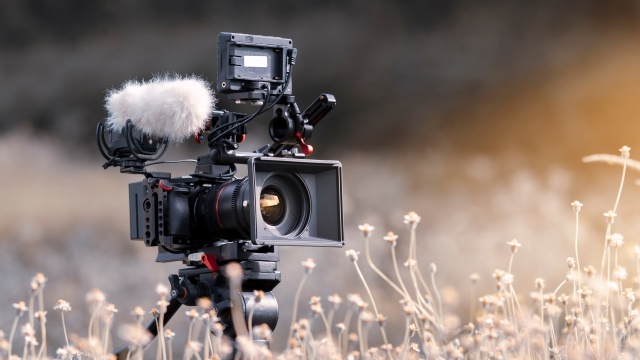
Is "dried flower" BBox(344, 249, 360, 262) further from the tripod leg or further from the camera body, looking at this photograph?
the tripod leg

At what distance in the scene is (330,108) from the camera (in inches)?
134

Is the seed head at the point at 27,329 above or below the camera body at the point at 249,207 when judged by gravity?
below

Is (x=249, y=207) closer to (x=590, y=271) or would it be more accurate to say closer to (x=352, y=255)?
(x=352, y=255)

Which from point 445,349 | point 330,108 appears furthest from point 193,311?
point 330,108

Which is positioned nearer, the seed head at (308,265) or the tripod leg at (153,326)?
the seed head at (308,265)

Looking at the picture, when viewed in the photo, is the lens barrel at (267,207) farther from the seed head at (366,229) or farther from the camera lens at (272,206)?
the seed head at (366,229)

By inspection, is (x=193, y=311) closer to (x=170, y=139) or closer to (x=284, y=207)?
(x=284, y=207)

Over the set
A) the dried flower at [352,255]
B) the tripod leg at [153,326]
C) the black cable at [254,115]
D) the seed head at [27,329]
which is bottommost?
the tripod leg at [153,326]

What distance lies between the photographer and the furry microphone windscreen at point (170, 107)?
3.62 metres

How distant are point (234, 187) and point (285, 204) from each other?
0.21 m

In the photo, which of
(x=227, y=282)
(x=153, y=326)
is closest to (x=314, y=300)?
(x=227, y=282)

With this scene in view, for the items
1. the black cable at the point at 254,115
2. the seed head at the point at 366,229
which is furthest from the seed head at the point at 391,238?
the black cable at the point at 254,115

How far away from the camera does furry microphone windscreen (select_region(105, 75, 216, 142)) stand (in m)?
3.62

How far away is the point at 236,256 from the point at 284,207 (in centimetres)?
27
